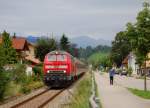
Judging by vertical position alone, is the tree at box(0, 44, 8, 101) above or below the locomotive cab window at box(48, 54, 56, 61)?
below

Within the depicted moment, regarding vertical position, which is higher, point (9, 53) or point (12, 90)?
point (9, 53)

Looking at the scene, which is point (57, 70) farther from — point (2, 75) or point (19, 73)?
point (2, 75)

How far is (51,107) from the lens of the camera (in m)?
24.7

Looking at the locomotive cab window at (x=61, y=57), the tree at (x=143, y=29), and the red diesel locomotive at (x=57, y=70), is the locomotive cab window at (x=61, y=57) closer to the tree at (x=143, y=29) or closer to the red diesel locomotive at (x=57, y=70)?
the red diesel locomotive at (x=57, y=70)

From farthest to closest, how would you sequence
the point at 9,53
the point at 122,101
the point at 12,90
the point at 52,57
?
1. the point at 52,57
2. the point at 12,90
3. the point at 9,53
4. the point at 122,101

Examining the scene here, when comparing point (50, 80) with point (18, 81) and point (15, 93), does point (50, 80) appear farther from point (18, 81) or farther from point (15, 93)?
point (15, 93)

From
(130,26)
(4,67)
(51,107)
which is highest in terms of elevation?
(130,26)

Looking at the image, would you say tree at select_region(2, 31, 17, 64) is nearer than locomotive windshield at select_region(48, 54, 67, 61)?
Yes

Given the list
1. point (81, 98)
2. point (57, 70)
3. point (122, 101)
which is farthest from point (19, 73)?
point (122, 101)

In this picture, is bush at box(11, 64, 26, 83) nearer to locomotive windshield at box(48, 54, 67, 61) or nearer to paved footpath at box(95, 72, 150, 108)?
locomotive windshield at box(48, 54, 67, 61)

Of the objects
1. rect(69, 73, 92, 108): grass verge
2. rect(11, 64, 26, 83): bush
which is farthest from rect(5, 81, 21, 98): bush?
rect(69, 73, 92, 108): grass verge

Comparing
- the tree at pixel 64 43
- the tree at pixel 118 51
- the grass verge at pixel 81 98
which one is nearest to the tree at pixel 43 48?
the tree at pixel 64 43

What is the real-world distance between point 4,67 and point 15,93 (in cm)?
448

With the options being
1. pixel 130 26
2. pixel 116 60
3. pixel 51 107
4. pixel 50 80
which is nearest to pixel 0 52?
pixel 51 107
